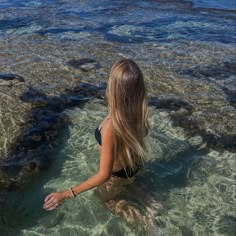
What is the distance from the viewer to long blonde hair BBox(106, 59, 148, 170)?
4090 mm

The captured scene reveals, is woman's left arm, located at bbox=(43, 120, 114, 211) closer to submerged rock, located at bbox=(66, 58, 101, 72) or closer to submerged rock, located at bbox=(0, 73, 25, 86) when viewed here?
submerged rock, located at bbox=(0, 73, 25, 86)

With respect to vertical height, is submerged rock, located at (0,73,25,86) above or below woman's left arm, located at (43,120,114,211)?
below

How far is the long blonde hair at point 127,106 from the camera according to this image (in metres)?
4.09

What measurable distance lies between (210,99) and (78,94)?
3072 millimetres

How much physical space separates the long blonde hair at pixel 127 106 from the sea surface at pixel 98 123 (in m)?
1.09

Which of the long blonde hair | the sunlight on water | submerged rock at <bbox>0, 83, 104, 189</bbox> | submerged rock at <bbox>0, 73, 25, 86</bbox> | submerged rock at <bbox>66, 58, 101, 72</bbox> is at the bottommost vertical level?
the sunlight on water

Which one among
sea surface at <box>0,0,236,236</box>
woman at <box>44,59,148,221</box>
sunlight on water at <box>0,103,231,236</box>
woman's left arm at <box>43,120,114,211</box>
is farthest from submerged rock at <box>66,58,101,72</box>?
woman's left arm at <box>43,120,114,211</box>

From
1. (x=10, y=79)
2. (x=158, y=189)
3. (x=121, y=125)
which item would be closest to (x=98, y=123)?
(x=158, y=189)

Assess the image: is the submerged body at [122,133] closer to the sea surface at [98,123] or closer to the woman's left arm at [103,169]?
the woman's left arm at [103,169]

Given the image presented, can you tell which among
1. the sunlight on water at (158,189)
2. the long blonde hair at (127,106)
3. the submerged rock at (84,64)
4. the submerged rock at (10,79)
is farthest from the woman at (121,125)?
the submerged rock at (84,64)

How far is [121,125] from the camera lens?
4.24m

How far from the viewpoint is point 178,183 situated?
238 inches

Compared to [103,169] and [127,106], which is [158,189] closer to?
[103,169]

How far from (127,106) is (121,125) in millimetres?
221
